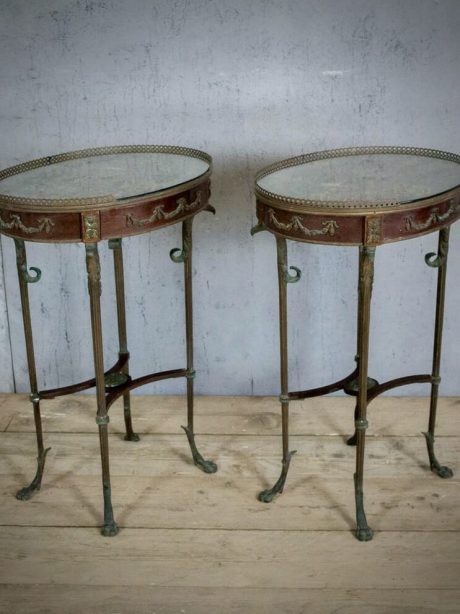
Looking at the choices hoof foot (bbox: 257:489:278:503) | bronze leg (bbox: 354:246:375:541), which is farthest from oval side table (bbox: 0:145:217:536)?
bronze leg (bbox: 354:246:375:541)

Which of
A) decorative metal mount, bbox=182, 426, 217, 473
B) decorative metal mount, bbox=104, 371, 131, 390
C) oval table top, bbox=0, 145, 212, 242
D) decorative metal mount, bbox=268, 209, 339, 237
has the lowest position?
decorative metal mount, bbox=182, 426, 217, 473

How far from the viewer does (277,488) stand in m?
2.83

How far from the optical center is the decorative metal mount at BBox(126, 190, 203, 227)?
2410 mm

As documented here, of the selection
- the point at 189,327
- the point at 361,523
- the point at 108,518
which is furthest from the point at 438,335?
the point at 108,518

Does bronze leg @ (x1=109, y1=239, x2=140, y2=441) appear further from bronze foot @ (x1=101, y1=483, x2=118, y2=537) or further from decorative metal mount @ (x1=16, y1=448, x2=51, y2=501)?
bronze foot @ (x1=101, y1=483, x2=118, y2=537)

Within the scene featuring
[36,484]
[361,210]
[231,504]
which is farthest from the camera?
[36,484]

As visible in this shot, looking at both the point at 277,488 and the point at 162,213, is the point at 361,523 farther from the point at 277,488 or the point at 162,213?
the point at 162,213

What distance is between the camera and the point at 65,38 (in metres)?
3.11

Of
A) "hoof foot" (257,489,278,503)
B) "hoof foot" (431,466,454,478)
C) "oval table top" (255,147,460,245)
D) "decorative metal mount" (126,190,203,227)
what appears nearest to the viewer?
"oval table top" (255,147,460,245)

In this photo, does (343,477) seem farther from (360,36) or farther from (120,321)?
(360,36)

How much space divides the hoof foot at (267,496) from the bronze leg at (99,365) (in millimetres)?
482

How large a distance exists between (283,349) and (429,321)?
913 mm

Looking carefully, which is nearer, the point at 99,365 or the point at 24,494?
the point at 99,365

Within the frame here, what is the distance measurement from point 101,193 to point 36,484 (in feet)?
3.49
